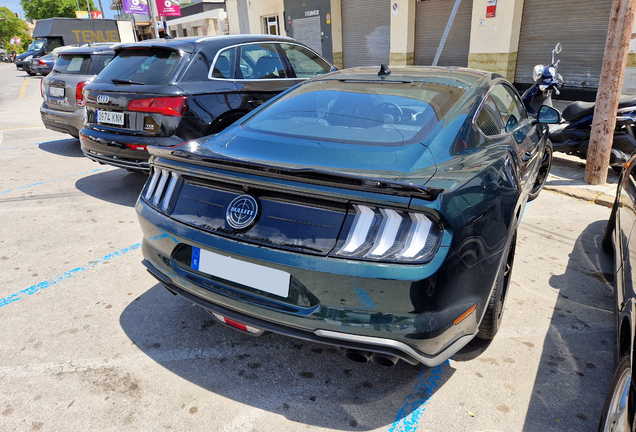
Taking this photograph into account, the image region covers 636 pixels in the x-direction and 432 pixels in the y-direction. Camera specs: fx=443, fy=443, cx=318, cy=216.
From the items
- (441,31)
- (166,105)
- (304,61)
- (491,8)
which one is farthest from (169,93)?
(441,31)

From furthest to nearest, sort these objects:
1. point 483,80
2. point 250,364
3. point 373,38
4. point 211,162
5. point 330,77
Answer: point 373,38
point 330,77
point 483,80
point 250,364
point 211,162

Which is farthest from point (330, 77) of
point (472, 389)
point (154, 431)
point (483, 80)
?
point (154, 431)

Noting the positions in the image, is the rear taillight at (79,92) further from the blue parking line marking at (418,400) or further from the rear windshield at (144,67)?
the blue parking line marking at (418,400)

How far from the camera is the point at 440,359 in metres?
1.92

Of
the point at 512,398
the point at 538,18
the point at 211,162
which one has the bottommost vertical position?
the point at 512,398

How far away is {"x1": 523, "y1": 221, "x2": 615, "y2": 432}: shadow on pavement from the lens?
2.12 metres

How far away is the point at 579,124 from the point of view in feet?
19.7

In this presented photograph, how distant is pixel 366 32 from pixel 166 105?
12.9m

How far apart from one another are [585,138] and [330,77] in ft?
14.4

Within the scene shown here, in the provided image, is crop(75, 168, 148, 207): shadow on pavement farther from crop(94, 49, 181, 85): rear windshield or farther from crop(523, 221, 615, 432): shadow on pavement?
crop(523, 221, 615, 432): shadow on pavement

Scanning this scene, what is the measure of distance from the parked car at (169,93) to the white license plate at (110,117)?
0.01 meters

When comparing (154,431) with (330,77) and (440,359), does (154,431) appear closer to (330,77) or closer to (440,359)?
(440,359)

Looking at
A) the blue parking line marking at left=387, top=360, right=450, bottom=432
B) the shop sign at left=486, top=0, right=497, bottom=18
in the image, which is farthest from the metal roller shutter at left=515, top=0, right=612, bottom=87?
the blue parking line marking at left=387, top=360, right=450, bottom=432

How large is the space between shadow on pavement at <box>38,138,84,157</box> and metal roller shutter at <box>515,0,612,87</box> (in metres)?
10.2
